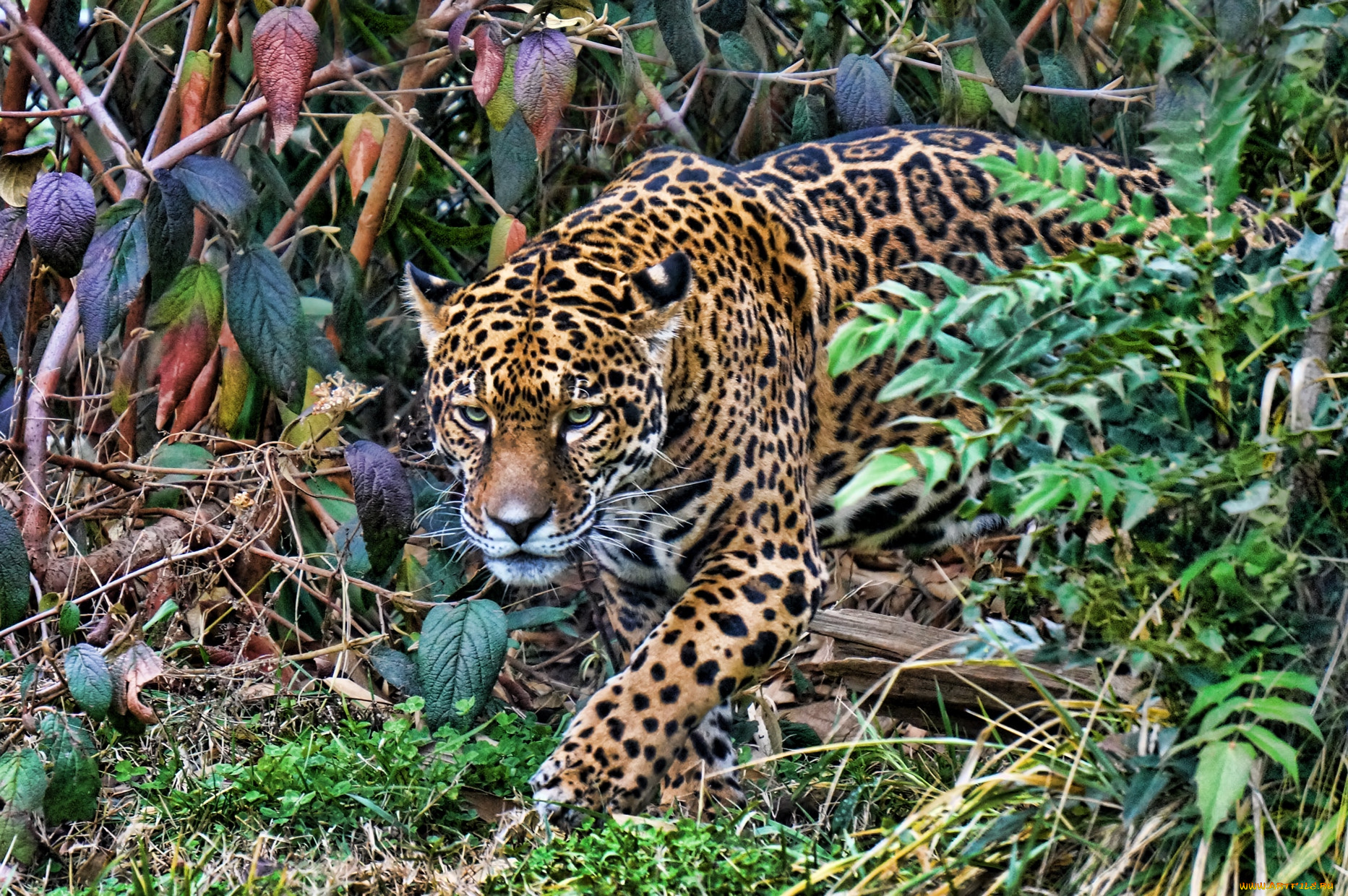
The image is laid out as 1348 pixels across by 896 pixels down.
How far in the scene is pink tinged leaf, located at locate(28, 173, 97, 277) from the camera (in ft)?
14.4

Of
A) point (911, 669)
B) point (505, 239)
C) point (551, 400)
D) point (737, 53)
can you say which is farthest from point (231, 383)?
point (911, 669)

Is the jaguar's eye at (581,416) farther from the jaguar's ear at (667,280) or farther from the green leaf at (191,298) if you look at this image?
the green leaf at (191,298)

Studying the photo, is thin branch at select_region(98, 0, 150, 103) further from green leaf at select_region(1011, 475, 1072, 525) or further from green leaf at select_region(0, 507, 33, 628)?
green leaf at select_region(1011, 475, 1072, 525)

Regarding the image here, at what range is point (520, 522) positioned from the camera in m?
4.82

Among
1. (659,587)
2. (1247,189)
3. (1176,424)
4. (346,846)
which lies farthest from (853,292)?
(346,846)

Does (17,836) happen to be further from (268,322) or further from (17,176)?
(17,176)

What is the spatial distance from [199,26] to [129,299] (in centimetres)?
135

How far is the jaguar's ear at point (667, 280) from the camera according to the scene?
505cm

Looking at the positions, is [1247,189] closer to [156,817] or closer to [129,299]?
[129,299]

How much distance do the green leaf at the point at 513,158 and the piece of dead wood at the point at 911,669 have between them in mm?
1953

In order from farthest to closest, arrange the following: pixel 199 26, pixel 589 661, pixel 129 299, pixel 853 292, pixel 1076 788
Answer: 1. pixel 589 661
2. pixel 853 292
3. pixel 199 26
4. pixel 129 299
5. pixel 1076 788

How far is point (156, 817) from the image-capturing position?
452 centimetres

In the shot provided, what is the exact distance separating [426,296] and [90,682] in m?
1.81

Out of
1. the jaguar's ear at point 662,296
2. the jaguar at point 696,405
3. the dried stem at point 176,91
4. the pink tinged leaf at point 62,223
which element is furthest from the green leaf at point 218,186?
the jaguar's ear at point 662,296
